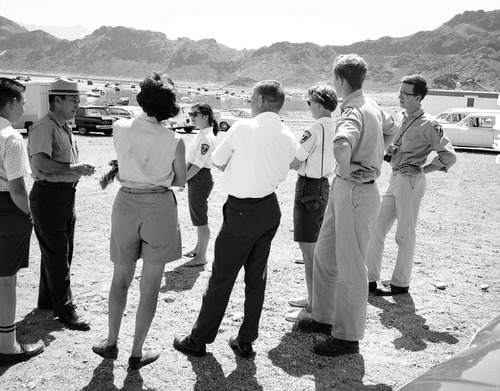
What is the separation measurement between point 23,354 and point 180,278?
2.17 m

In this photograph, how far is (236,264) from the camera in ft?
12.8

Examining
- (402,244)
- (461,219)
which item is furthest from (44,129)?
(461,219)

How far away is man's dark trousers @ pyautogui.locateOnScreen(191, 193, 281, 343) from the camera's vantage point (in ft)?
12.6

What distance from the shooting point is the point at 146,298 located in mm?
3699

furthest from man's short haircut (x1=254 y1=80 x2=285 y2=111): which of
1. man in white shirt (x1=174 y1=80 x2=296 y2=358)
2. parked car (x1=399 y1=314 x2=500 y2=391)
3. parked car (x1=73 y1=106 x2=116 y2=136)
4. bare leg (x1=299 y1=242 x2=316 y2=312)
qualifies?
parked car (x1=73 y1=106 x2=116 y2=136)

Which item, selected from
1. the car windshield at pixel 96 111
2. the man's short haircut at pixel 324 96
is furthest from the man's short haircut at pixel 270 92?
the car windshield at pixel 96 111

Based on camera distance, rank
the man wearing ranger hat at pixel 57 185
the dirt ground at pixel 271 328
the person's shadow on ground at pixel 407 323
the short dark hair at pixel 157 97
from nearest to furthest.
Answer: the short dark hair at pixel 157 97, the dirt ground at pixel 271 328, the man wearing ranger hat at pixel 57 185, the person's shadow on ground at pixel 407 323

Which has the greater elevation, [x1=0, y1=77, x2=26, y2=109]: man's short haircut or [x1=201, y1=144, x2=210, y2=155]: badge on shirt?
[x1=0, y1=77, x2=26, y2=109]: man's short haircut

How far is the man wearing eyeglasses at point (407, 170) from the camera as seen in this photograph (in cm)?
530

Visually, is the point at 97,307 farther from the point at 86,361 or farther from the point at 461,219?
the point at 461,219

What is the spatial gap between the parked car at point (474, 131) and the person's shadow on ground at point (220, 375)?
21176 millimetres

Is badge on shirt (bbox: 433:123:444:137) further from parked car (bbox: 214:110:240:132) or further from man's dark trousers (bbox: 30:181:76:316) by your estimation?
parked car (bbox: 214:110:240:132)

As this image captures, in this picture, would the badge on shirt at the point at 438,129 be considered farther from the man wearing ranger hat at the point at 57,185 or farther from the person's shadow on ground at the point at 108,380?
the person's shadow on ground at the point at 108,380

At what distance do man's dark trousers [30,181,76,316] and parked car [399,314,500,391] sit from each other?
307 cm
